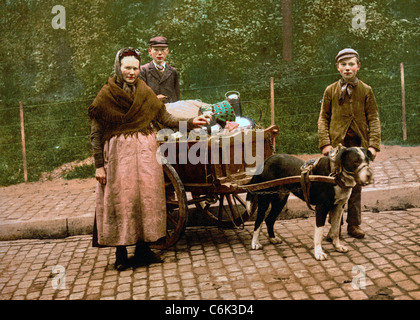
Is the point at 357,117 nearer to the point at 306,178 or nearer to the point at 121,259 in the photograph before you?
the point at 306,178

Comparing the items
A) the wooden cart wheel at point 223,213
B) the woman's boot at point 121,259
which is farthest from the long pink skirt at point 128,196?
the wooden cart wheel at point 223,213

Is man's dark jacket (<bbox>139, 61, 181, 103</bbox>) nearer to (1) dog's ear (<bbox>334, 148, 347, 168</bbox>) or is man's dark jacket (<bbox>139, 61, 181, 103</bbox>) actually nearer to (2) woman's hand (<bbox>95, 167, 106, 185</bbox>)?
(2) woman's hand (<bbox>95, 167, 106, 185</bbox>)

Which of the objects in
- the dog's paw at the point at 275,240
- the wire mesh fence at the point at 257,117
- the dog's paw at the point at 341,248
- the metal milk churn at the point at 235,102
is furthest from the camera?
the wire mesh fence at the point at 257,117

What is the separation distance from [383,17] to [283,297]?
1101cm

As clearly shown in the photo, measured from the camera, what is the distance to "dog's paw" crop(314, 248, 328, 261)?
4.52 metres

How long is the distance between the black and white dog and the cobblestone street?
243 millimetres

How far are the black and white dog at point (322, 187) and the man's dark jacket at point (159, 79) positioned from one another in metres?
2.16

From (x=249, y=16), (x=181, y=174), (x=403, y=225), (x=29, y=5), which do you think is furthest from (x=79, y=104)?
(x=403, y=225)

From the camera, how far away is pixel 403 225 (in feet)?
17.7

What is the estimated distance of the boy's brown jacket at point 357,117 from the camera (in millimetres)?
4902

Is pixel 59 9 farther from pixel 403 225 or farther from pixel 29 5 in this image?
pixel 403 225

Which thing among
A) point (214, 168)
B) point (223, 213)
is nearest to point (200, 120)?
point (214, 168)

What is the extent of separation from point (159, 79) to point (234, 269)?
302 cm

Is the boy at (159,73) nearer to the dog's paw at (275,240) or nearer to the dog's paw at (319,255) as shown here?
the dog's paw at (275,240)
